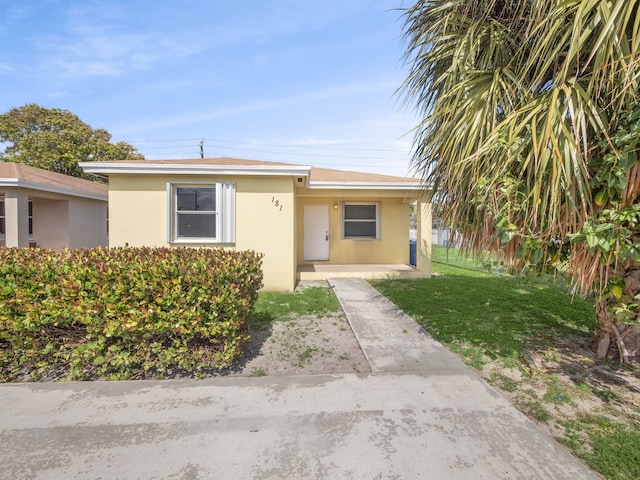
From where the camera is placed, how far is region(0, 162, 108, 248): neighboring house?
9.33 meters

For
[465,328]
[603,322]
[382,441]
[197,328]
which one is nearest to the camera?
[382,441]

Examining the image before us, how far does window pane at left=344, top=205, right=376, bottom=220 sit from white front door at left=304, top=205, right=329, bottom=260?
0.78 metres

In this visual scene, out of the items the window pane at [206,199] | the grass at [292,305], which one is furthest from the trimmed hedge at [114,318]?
the window pane at [206,199]

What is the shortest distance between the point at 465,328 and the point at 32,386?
546 centimetres

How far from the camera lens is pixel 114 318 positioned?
3100mm

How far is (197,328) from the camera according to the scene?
10.3 feet

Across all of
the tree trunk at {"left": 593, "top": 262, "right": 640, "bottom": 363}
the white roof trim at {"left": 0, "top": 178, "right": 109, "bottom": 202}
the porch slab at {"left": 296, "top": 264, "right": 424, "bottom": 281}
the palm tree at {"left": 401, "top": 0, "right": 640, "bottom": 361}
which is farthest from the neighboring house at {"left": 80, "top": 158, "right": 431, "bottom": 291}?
the white roof trim at {"left": 0, "top": 178, "right": 109, "bottom": 202}

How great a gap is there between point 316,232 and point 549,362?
26.5 ft

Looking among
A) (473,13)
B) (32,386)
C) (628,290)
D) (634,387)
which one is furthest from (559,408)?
(32,386)

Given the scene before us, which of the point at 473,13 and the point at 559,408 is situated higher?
the point at 473,13

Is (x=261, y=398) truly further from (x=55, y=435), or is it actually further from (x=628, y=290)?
(x=628, y=290)

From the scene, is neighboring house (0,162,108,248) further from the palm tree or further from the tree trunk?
the tree trunk

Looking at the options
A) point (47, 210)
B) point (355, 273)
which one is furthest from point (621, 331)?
point (47, 210)

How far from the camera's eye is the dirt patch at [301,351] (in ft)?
11.3
